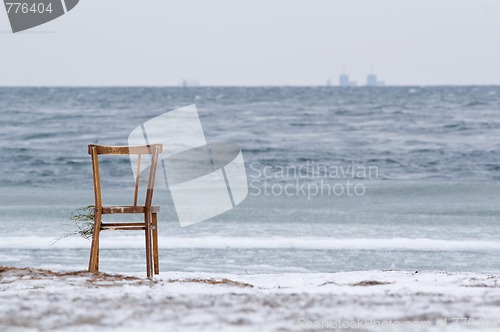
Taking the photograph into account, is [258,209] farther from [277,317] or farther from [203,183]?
[277,317]

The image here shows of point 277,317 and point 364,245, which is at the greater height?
point 277,317

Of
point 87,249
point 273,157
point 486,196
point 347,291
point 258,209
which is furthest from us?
point 273,157

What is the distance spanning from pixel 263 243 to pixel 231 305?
17.4ft

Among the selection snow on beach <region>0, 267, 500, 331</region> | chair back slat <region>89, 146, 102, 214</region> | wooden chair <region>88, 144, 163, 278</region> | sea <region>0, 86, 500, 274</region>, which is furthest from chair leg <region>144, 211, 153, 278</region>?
sea <region>0, 86, 500, 274</region>

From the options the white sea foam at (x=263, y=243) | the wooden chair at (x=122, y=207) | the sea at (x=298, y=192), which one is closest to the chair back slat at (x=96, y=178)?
the wooden chair at (x=122, y=207)

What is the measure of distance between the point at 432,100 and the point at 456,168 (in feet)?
66.1

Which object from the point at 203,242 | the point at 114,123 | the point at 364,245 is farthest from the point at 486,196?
the point at 114,123

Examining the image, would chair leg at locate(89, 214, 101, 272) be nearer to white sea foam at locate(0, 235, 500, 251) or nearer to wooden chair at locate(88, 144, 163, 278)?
wooden chair at locate(88, 144, 163, 278)

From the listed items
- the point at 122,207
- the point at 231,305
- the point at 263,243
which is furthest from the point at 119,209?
the point at 263,243

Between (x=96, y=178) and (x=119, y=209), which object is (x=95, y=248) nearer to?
(x=119, y=209)

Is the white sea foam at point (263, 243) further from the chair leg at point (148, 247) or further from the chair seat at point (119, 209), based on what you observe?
the chair seat at point (119, 209)

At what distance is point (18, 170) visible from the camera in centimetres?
1834

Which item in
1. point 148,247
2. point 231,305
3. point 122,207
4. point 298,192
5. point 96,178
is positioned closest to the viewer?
point 231,305

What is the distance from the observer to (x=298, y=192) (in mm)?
14773
